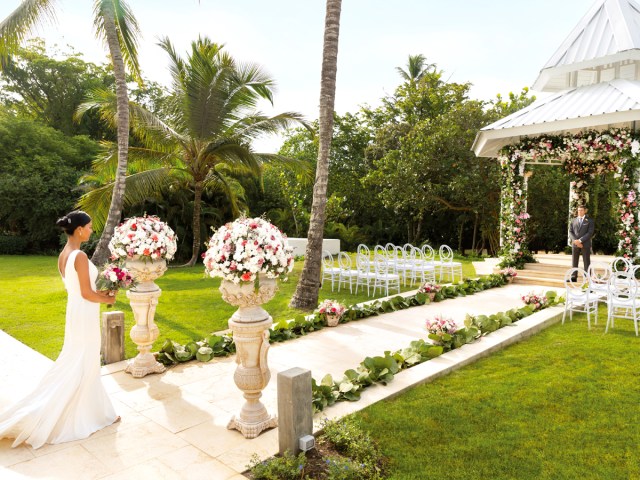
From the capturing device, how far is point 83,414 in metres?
3.78

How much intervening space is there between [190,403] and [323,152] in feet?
17.6

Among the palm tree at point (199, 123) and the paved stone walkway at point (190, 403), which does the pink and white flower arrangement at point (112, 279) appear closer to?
the paved stone walkway at point (190, 403)

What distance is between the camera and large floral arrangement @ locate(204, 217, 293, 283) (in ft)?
12.1

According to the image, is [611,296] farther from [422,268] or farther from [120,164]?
[120,164]

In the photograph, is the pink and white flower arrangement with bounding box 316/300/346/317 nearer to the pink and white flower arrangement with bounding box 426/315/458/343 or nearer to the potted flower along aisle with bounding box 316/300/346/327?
the potted flower along aisle with bounding box 316/300/346/327

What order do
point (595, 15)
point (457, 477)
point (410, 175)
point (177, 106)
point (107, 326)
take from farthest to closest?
point (410, 175)
point (177, 106)
point (595, 15)
point (107, 326)
point (457, 477)

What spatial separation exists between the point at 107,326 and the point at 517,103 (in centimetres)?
1900

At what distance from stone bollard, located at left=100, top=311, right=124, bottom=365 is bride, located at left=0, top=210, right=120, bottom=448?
156cm

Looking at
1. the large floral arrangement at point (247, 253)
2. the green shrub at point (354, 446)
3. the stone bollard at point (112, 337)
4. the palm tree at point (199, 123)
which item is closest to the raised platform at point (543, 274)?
the palm tree at point (199, 123)

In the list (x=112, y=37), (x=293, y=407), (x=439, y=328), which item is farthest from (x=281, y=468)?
(x=112, y=37)

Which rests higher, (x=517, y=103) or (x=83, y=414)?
(x=517, y=103)

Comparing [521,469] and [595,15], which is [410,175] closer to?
[595,15]

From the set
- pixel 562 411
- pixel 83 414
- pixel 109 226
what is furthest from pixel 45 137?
pixel 562 411

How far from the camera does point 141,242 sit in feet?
16.5
